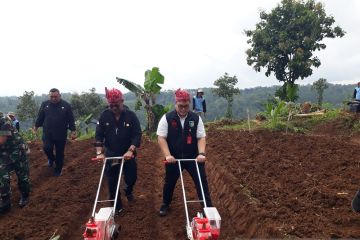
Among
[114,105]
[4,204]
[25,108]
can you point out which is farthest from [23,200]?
[25,108]

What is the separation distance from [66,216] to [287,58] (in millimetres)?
19214

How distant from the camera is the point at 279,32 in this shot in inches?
907

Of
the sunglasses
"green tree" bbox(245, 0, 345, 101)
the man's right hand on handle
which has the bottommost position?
the man's right hand on handle

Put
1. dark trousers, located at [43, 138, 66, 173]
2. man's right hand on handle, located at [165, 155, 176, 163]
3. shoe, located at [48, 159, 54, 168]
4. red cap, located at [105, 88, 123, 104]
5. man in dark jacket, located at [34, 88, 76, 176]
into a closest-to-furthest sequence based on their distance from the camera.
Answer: man's right hand on handle, located at [165, 155, 176, 163], red cap, located at [105, 88, 123, 104], man in dark jacket, located at [34, 88, 76, 176], dark trousers, located at [43, 138, 66, 173], shoe, located at [48, 159, 54, 168]

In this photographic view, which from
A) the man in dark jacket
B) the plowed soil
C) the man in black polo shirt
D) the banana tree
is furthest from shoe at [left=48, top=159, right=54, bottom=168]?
the banana tree

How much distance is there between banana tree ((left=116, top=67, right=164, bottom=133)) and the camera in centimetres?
1555

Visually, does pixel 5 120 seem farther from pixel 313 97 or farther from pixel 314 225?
pixel 313 97

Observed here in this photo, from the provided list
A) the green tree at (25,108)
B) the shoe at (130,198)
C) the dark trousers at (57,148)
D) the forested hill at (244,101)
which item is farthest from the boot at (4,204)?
the forested hill at (244,101)

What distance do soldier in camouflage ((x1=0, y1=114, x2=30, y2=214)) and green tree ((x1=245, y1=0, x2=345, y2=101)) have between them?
17.9m

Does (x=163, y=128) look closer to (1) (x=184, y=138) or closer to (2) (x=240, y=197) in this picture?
(1) (x=184, y=138)

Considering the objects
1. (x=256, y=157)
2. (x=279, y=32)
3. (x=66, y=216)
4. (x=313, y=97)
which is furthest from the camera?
(x=313, y=97)

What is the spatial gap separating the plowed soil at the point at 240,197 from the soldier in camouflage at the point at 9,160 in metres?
0.28

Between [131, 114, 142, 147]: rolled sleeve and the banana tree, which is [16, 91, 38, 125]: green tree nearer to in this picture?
the banana tree

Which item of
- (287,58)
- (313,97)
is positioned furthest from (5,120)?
(313,97)
